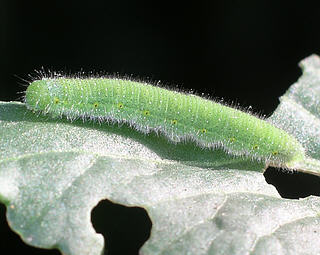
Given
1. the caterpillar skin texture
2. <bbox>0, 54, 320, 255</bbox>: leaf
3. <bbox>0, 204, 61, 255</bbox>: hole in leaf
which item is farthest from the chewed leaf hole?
<bbox>0, 54, 320, 255</bbox>: leaf

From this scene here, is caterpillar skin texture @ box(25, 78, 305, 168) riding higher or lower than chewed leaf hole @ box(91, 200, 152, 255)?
higher

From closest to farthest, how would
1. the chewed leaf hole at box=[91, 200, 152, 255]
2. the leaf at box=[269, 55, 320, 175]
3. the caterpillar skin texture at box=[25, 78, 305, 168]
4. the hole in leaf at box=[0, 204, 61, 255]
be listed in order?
the caterpillar skin texture at box=[25, 78, 305, 168]
the leaf at box=[269, 55, 320, 175]
the chewed leaf hole at box=[91, 200, 152, 255]
the hole in leaf at box=[0, 204, 61, 255]

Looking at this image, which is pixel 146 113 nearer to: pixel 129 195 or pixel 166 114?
pixel 166 114

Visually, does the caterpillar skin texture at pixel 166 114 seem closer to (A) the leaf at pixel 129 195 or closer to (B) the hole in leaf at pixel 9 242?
(A) the leaf at pixel 129 195

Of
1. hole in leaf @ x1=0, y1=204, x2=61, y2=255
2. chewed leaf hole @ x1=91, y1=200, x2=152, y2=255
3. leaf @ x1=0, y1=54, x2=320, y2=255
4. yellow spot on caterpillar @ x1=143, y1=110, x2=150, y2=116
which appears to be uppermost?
leaf @ x1=0, y1=54, x2=320, y2=255

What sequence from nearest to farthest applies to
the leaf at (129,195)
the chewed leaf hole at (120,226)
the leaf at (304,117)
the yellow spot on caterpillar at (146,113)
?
1. the leaf at (129,195)
2. the yellow spot on caterpillar at (146,113)
3. the leaf at (304,117)
4. the chewed leaf hole at (120,226)

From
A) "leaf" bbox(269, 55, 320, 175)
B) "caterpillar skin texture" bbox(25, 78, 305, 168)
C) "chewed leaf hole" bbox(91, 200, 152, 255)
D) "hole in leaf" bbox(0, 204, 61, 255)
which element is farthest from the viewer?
"hole in leaf" bbox(0, 204, 61, 255)

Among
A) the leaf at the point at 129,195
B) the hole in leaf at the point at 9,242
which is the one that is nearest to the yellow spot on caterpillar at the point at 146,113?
the leaf at the point at 129,195

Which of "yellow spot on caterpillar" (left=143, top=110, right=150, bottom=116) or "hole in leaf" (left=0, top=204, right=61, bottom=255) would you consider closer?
"yellow spot on caterpillar" (left=143, top=110, right=150, bottom=116)

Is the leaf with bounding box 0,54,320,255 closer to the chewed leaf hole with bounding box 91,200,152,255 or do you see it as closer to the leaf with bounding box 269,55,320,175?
the leaf with bounding box 269,55,320,175
